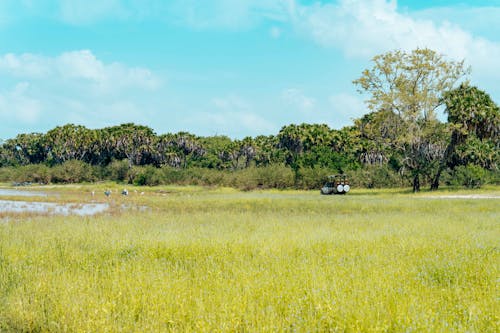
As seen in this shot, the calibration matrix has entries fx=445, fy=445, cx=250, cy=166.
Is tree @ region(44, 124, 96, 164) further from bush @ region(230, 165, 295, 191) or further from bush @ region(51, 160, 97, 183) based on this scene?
bush @ region(230, 165, 295, 191)

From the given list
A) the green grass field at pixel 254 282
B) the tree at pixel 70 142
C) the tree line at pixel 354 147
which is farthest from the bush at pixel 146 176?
the green grass field at pixel 254 282

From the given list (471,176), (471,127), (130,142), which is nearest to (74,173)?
(130,142)

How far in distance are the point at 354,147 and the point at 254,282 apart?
62128mm

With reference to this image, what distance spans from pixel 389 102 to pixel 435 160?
31.0 feet

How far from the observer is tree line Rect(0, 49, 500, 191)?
44.8 metres

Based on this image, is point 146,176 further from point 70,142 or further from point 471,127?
point 471,127

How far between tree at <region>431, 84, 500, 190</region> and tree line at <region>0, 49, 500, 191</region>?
10 cm

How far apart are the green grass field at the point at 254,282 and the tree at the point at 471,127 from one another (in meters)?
34.4

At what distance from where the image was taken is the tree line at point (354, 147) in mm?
44750

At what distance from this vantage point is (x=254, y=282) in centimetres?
767

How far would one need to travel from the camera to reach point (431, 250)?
10828mm

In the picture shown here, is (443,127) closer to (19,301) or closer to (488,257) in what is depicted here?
(488,257)

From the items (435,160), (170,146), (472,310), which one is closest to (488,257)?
(472,310)

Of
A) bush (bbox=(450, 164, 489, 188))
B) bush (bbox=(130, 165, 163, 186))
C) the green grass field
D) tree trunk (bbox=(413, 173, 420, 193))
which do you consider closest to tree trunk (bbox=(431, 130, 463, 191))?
tree trunk (bbox=(413, 173, 420, 193))
